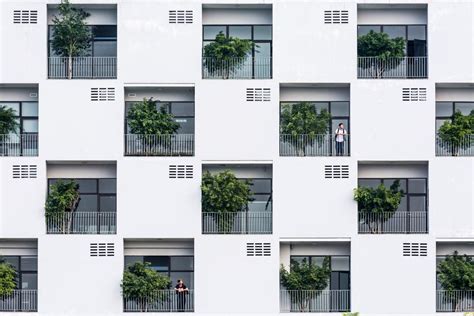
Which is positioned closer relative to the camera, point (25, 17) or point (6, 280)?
point (6, 280)

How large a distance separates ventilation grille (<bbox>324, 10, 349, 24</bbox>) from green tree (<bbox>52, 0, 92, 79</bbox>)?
28.2ft

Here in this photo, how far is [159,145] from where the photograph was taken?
5222 centimetres

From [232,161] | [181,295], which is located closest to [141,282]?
[181,295]

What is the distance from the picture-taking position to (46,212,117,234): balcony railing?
51844 mm

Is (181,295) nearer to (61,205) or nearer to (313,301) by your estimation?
(313,301)

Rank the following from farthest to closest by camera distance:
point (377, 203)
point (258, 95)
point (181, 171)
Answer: point (258, 95)
point (181, 171)
point (377, 203)

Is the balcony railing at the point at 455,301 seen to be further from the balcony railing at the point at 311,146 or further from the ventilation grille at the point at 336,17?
the ventilation grille at the point at 336,17

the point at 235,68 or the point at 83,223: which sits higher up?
the point at 235,68

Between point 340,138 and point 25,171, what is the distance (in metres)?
11.2

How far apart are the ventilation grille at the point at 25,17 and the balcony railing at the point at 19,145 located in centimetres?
404

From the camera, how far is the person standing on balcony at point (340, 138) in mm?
52125

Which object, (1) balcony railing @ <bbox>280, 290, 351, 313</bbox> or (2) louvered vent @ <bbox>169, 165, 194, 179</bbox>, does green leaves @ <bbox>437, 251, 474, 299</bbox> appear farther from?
(2) louvered vent @ <bbox>169, 165, 194, 179</bbox>

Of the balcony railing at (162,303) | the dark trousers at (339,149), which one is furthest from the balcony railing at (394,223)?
the balcony railing at (162,303)

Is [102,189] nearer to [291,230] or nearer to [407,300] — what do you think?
[291,230]
